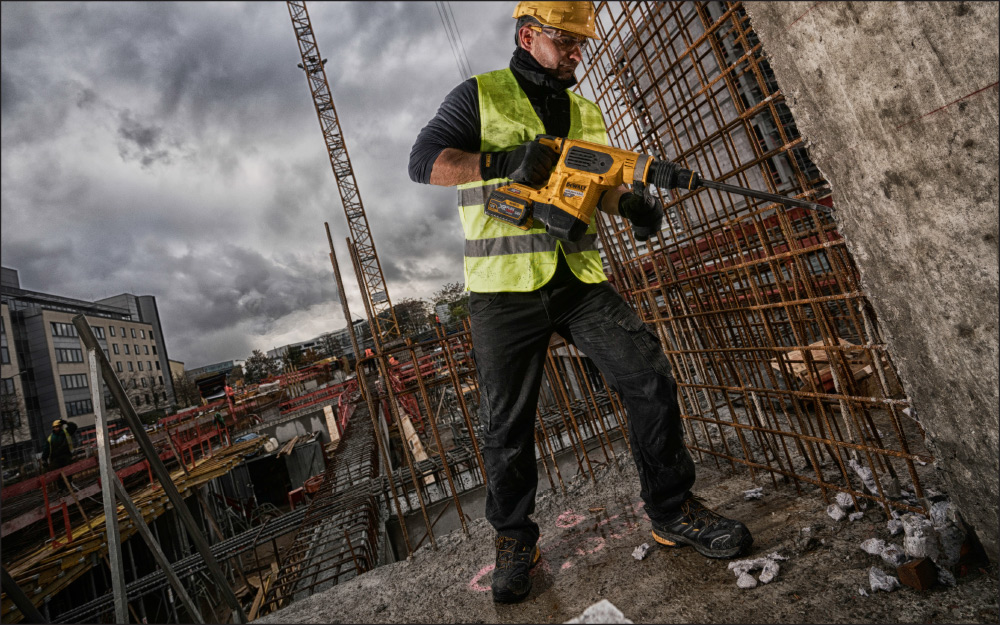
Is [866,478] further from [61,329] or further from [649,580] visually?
[61,329]

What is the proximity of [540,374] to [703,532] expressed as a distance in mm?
895

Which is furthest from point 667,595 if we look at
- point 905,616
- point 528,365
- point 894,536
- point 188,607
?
point 188,607

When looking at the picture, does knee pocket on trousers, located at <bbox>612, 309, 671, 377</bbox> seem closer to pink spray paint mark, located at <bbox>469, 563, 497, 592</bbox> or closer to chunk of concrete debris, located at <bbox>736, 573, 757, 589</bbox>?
chunk of concrete debris, located at <bbox>736, 573, 757, 589</bbox>

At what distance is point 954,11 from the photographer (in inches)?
43.3

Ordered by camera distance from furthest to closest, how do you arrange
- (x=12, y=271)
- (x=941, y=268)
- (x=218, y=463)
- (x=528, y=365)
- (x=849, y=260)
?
(x=12, y=271) → (x=218, y=463) → (x=528, y=365) → (x=849, y=260) → (x=941, y=268)

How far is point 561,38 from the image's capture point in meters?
1.98

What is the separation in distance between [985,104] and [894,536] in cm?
141

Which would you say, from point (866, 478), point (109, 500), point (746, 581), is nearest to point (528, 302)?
point (746, 581)

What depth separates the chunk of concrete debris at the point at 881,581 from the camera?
141cm

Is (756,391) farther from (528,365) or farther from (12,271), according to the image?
(12,271)

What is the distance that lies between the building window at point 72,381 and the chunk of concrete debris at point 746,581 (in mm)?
59801

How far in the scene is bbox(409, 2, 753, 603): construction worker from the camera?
6.34ft

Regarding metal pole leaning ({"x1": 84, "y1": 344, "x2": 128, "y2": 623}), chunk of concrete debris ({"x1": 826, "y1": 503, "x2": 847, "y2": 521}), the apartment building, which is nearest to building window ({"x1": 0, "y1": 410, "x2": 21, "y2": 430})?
the apartment building

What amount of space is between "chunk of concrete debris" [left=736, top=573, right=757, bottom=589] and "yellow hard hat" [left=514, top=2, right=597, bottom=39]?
2209mm
